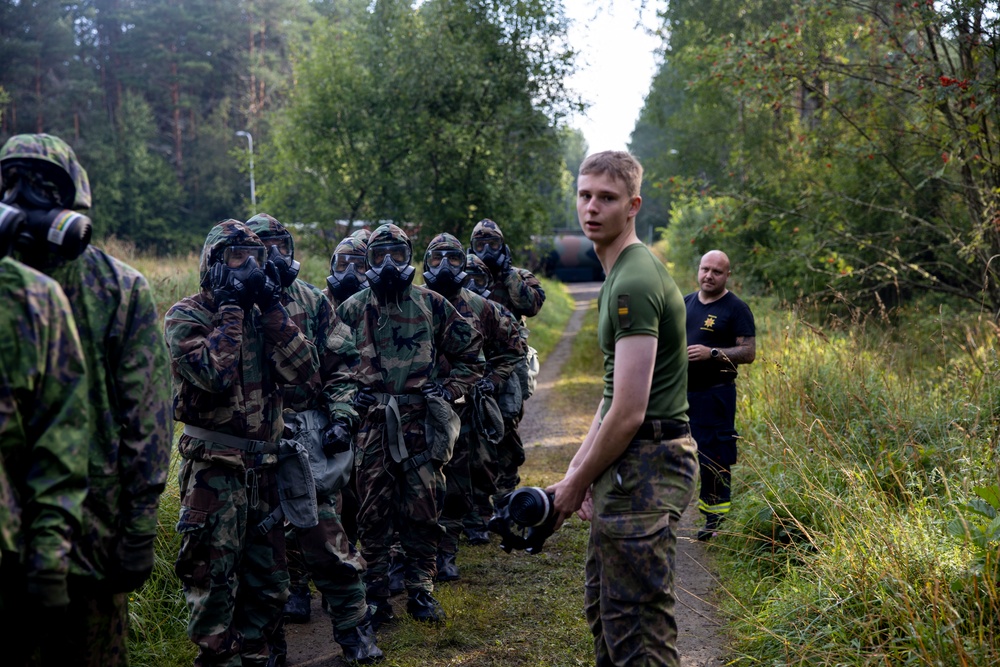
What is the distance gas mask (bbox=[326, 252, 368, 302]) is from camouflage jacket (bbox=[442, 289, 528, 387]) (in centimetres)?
82

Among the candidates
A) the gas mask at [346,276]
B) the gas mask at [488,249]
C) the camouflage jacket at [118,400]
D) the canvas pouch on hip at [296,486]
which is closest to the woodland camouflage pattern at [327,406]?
the canvas pouch on hip at [296,486]

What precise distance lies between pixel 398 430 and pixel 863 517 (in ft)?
8.86

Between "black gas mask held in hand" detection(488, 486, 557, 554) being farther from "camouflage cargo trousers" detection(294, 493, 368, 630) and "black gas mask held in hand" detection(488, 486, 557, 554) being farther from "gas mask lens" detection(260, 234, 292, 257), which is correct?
"gas mask lens" detection(260, 234, 292, 257)

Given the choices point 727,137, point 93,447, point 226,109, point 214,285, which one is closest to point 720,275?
point 214,285

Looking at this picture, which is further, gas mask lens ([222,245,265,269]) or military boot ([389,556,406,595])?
military boot ([389,556,406,595])

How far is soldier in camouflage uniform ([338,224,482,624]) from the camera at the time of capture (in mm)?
5266

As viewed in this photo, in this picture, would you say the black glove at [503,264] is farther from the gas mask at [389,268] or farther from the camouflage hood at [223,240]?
the camouflage hood at [223,240]

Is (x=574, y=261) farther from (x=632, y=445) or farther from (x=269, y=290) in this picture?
(x=632, y=445)

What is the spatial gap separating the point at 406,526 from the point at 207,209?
1814 inches

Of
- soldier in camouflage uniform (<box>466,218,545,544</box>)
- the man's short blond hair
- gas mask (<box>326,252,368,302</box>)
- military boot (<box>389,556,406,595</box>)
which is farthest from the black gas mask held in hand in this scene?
soldier in camouflage uniform (<box>466,218,545,544</box>)

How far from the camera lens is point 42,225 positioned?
2672mm

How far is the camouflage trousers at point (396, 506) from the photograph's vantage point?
526 cm

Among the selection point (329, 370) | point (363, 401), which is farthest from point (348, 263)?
point (329, 370)

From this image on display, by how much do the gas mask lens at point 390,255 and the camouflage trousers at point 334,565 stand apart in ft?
4.94
